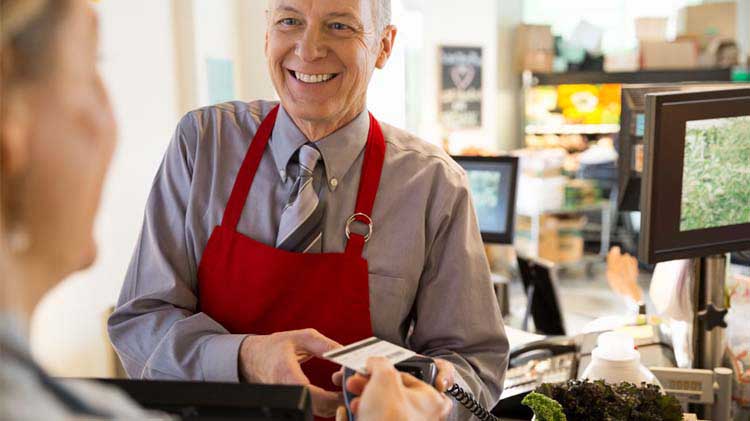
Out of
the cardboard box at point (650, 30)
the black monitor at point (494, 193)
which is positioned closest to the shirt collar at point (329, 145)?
the black monitor at point (494, 193)

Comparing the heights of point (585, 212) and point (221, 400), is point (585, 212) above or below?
below

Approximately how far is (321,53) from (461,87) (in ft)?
26.9

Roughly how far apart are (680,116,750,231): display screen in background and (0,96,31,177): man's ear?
65.1 inches

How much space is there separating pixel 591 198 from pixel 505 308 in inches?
230

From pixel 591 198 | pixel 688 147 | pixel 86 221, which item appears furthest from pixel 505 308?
pixel 591 198

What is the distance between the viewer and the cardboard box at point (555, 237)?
8.60 m

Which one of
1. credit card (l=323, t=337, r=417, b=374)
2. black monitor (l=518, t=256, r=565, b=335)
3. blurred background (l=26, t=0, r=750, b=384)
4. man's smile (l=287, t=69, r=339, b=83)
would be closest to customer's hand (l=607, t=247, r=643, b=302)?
black monitor (l=518, t=256, r=565, b=335)

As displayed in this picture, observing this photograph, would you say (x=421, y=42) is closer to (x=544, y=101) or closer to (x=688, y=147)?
(x=544, y=101)

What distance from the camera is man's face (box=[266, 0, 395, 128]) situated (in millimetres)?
1528

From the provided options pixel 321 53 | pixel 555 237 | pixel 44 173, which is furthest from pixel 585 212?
pixel 44 173

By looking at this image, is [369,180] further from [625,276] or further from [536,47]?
[536,47]

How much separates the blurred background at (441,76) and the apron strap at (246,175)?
6.26ft

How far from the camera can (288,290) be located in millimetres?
1527

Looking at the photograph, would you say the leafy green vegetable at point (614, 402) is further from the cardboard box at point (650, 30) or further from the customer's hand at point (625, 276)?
the cardboard box at point (650, 30)
